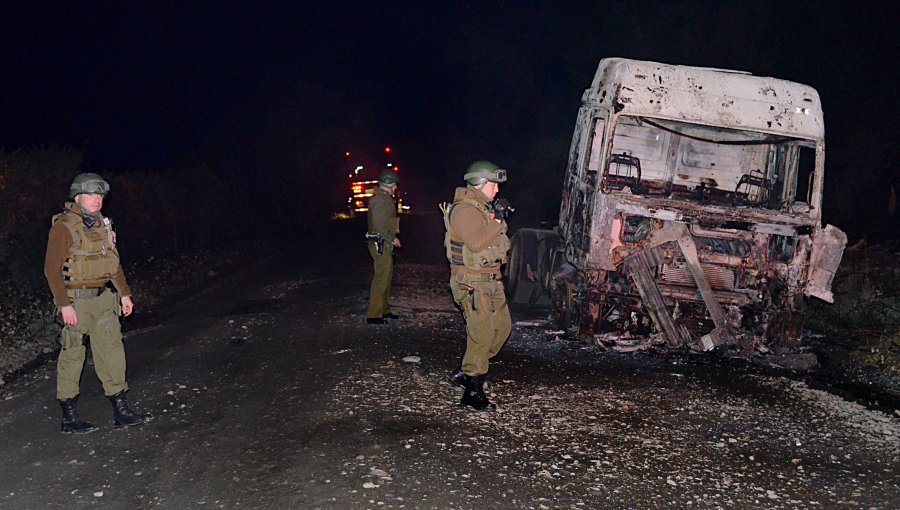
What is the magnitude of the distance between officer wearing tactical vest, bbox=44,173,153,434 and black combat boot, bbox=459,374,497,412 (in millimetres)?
2432

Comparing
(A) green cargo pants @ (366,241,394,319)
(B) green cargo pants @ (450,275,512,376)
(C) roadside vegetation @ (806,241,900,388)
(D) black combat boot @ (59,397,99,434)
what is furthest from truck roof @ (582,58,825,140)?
(D) black combat boot @ (59,397,99,434)

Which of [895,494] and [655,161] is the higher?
[655,161]

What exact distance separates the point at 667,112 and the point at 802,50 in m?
14.3

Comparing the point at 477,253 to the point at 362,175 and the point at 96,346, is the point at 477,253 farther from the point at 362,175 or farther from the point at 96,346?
the point at 362,175

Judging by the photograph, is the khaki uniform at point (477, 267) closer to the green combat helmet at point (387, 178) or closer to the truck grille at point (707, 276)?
the truck grille at point (707, 276)

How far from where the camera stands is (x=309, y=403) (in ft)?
18.7

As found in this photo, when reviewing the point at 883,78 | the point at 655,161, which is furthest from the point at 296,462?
the point at 883,78

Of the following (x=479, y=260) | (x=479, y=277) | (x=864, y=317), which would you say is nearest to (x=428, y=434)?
(x=479, y=277)

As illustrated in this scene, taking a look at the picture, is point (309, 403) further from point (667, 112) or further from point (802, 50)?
point (802, 50)

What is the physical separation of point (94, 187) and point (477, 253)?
2.79m

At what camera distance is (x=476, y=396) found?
5664 millimetres

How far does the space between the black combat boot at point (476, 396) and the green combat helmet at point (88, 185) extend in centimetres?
305

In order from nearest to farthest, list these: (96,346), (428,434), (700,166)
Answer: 1. (428,434)
2. (96,346)
3. (700,166)

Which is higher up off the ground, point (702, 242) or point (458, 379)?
point (702, 242)
